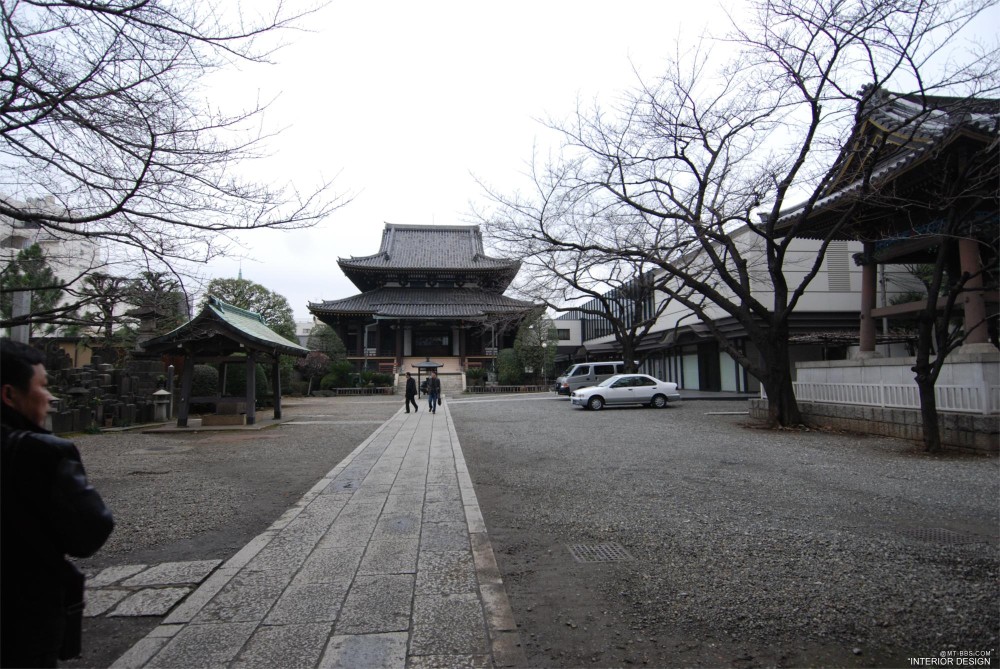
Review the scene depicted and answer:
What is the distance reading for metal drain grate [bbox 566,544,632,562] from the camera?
4273 millimetres

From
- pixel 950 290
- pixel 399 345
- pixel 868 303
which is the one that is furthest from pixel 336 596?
pixel 399 345

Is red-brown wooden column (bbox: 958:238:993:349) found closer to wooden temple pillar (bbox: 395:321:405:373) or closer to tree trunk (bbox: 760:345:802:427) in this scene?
tree trunk (bbox: 760:345:802:427)

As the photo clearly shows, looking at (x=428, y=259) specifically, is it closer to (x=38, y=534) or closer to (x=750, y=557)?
(x=750, y=557)

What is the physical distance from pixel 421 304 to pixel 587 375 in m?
14.9

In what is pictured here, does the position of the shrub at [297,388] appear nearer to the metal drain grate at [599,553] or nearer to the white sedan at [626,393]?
the white sedan at [626,393]

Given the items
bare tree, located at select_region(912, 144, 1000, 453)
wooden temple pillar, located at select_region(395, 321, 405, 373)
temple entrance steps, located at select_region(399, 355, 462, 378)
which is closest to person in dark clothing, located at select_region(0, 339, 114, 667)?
bare tree, located at select_region(912, 144, 1000, 453)

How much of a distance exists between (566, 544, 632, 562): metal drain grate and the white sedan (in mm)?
14930

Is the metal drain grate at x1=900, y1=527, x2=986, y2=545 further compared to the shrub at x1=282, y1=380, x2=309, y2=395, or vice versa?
the shrub at x1=282, y1=380, x2=309, y2=395

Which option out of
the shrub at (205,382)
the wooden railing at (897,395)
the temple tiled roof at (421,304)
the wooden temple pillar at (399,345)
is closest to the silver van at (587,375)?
the temple tiled roof at (421,304)

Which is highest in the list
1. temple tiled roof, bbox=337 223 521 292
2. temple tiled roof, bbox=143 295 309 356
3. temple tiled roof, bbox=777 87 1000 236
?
temple tiled roof, bbox=337 223 521 292

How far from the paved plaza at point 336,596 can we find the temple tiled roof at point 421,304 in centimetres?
2785

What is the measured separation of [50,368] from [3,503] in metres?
16.9

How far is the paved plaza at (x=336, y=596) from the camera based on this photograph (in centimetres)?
285

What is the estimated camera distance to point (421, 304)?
36.2 metres
